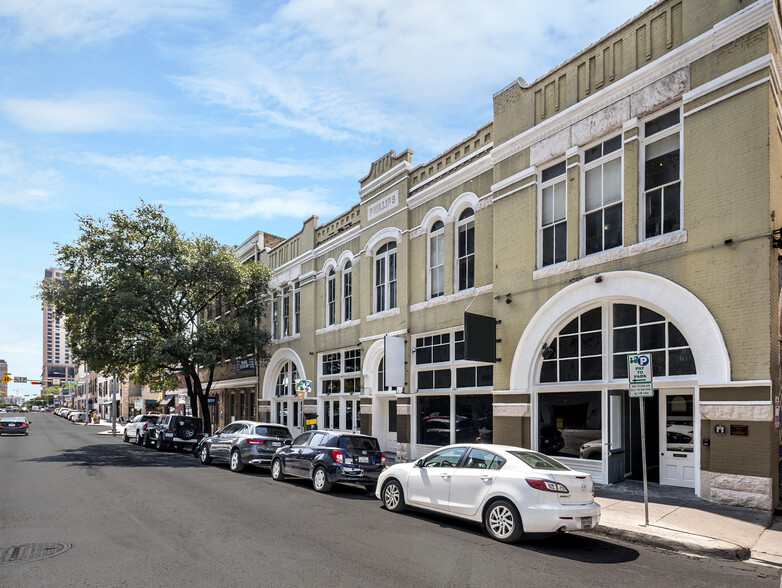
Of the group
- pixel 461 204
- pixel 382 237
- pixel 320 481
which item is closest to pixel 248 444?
Result: pixel 320 481

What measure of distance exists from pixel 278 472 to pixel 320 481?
2452mm

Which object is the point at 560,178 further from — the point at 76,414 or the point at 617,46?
the point at 76,414

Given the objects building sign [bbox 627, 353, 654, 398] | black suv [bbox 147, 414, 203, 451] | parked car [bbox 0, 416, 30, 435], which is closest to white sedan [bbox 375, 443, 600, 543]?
building sign [bbox 627, 353, 654, 398]

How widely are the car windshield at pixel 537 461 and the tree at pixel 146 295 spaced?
60.8 ft

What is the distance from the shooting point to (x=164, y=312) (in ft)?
88.6

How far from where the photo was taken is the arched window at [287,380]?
29.8 metres

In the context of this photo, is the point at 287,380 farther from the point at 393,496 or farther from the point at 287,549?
the point at 287,549

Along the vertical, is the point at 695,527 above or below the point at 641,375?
below

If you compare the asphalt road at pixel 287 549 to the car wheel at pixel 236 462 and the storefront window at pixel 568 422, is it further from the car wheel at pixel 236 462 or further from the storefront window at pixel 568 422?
the storefront window at pixel 568 422

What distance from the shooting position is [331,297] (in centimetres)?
2689

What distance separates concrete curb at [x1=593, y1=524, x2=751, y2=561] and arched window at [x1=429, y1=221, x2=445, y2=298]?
35.8 ft

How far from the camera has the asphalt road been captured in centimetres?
698

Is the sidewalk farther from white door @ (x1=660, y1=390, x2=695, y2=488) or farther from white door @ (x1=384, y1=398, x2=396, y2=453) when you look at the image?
white door @ (x1=384, y1=398, x2=396, y2=453)

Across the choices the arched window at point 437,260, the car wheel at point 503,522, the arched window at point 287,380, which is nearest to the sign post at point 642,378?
the car wheel at point 503,522
